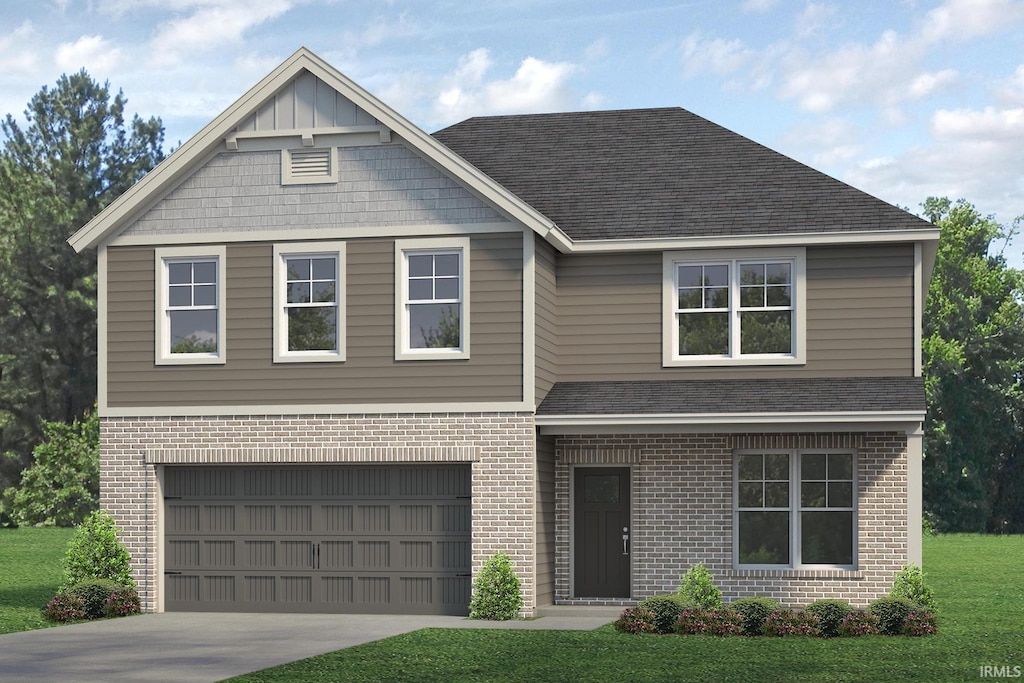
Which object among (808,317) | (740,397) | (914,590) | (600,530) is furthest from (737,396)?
(914,590)

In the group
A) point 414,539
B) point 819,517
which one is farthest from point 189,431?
point 819,517

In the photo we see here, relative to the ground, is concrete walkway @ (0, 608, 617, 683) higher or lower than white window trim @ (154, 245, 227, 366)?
lower

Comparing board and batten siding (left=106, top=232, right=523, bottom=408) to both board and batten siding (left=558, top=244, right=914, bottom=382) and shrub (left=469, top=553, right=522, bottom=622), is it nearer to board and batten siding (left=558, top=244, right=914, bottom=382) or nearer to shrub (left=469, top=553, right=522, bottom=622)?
board and batten siding (left=558, top=244, right=914, bottom=382)

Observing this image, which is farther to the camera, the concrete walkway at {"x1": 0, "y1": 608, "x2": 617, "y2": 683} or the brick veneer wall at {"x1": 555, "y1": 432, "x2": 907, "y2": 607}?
the brick veneer wall at {"x1": 555, "y1": 432, "x2": 907, "y2": 607}

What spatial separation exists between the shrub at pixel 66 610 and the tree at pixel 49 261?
32.7m

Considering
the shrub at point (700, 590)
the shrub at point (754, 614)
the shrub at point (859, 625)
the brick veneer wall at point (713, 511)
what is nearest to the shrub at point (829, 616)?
the shrub at point (859, 625)

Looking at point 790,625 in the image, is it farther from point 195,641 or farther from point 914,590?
point 195,641

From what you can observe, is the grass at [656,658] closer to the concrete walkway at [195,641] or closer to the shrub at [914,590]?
the shrub at [914,590]

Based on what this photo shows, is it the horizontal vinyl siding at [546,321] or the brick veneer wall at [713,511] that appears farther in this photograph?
the horizontal vinyl siding at [546,321]

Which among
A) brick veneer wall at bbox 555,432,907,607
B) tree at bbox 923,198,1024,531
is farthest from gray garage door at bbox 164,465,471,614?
tree at bbox 923,198,1024,531

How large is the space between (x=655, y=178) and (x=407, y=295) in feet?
17.6

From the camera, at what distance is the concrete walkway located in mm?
15508

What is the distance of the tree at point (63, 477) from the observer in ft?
168

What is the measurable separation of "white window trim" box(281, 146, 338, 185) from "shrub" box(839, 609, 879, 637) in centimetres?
1015
